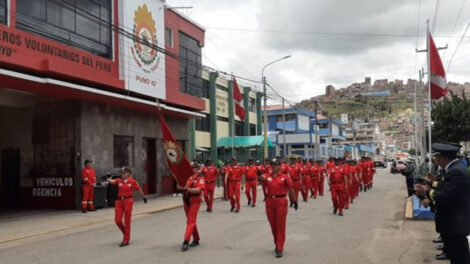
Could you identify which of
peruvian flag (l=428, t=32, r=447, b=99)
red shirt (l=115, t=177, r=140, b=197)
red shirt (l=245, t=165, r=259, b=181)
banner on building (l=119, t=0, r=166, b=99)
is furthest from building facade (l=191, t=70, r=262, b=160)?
red shirt (l=115, t=177, r=140, b=197)

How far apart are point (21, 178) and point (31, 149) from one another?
4.12 feet

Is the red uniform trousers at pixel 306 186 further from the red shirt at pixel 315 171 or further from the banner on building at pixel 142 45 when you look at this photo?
the banner on building at pixel 142 45

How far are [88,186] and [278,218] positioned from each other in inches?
399

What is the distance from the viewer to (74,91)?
51.2 feet

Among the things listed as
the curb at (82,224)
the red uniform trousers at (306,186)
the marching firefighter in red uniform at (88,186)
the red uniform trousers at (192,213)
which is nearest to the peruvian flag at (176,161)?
the red uniform trousers at (192,213)

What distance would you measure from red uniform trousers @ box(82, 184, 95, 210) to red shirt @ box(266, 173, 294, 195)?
981 centimetres

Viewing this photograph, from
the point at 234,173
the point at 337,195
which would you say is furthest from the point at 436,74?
the point at 234,173

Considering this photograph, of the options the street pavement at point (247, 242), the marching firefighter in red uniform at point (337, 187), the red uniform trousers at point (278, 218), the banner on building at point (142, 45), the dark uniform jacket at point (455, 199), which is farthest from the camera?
the banner on building at point (142, 45)

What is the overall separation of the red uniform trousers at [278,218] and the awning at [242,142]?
26.5 m

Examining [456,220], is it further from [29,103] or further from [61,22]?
[29,103]

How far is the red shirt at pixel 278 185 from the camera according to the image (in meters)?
8.52

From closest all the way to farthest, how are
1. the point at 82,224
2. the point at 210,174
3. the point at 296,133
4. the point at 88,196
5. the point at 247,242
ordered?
the point at 247,242
the point at 82,224
the point at 88,196
the point at 210,174
the point at 296,133

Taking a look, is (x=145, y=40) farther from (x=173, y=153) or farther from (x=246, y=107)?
(x=246, y=107)

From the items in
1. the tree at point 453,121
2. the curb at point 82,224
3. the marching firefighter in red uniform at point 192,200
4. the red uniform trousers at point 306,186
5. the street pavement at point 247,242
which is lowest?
the curb at point 82,224
